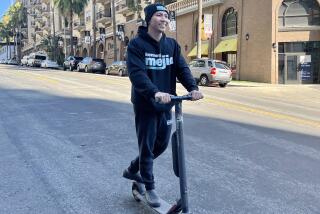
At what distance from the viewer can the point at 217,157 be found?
284 inches

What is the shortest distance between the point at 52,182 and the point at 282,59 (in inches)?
1065

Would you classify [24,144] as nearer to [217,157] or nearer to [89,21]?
[217,157]

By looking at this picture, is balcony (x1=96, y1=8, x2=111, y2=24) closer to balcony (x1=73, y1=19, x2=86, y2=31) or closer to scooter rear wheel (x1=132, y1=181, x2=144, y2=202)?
balcony (x1=73, y1=19, x2=86, y2=31)

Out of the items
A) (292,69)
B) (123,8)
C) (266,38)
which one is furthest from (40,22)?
(292,69)

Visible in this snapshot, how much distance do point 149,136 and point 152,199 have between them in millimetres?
618

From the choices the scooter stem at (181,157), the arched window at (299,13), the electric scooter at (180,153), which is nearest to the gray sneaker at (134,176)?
the electric scooter at (180,153)

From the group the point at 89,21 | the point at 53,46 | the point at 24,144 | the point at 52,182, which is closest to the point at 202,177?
the point at 52,182

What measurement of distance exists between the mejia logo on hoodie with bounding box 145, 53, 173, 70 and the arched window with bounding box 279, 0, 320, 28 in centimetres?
2807

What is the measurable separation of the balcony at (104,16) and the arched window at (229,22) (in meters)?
30.9

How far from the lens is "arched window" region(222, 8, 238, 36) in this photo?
117ft

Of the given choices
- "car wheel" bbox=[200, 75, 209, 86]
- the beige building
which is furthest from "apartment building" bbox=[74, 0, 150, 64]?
"car wheel" bbox=[200, 75, 209, 86]

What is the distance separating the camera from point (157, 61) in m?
4.41

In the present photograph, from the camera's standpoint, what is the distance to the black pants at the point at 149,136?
14.6ft

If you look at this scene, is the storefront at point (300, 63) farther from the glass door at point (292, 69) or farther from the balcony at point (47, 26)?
the balcony at point (47, 26)
